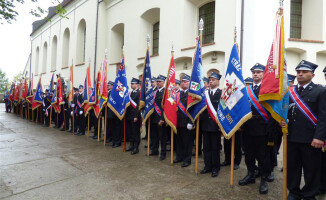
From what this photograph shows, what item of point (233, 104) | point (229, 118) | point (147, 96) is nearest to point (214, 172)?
point (229, 118)

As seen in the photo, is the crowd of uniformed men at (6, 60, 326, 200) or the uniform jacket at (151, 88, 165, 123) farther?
the uniform jacket at (151, 88, 165, 123)

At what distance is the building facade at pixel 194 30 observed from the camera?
7.64 metres

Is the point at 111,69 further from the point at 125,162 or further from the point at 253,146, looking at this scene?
the point at 253,146

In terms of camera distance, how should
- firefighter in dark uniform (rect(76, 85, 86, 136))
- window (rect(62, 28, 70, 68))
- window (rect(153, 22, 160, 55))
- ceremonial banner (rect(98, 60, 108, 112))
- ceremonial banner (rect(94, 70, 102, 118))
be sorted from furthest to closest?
window (rect(62, 28, 70, 68)) → window (rect(153, 22, 160, 55)) → firefighter in dark uniform (rect(76, 85, 86, 136)) → ceremonial banner (rect(94, 70, 102, 118)) → ceremonial banner (rect(98, 60, 108, 112))

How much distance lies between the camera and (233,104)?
12.0ft

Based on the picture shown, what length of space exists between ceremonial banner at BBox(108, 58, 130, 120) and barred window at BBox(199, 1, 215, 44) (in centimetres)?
484

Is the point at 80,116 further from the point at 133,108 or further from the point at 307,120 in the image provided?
the point at 307,120

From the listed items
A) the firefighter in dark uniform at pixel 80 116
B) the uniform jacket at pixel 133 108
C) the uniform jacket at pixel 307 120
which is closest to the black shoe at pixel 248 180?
the uniform jacket at pixel 307 120

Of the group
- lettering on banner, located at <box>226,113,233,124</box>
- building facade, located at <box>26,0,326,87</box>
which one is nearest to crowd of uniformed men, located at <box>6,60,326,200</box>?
lettering on banner, located at <box>226,113,233,124</box>

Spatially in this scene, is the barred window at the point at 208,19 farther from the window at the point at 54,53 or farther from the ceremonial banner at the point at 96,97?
the window at the point at 54,53

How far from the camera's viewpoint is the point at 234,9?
7.79 m

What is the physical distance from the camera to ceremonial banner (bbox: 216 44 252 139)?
138 inches

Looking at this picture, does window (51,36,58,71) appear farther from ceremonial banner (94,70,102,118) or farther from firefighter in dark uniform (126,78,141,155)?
firefighter in dark uniform (126,78,141,155)

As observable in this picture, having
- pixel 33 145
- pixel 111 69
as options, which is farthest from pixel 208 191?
pixel 111 69
